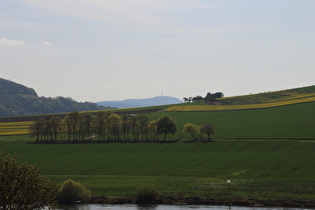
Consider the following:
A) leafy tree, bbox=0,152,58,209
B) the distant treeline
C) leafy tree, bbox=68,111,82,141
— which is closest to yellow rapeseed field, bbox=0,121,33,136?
the distant treeline

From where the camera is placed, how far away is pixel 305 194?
61875 mm

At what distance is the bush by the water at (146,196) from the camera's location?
64.0 metres

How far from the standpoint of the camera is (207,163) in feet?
291

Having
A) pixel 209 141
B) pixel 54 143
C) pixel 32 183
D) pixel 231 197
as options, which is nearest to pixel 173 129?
pixel 209 141

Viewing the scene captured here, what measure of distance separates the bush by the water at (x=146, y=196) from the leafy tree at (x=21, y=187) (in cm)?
3040

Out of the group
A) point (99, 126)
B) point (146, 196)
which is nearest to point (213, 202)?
point (146, 196)

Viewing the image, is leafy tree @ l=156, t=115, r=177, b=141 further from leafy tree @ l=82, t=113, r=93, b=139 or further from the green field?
leafy tree @ l=82, t=113, r=93, b=139

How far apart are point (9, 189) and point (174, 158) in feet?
216

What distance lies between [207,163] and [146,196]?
91.6 feet

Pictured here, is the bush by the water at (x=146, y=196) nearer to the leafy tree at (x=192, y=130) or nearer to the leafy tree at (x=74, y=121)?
the leafy tree at (x=192, y=130)

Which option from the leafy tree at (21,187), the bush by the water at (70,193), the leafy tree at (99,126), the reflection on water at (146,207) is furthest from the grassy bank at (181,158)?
the leafy tree at (21,187)

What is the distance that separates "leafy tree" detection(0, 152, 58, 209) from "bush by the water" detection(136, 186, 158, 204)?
30395mm

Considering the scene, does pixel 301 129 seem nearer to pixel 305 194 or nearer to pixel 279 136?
pixel 279 136

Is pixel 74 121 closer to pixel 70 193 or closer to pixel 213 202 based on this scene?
pixel 70 193
